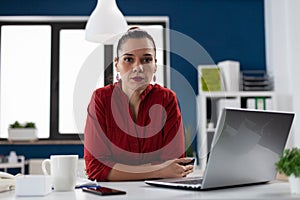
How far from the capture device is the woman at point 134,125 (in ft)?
4.72

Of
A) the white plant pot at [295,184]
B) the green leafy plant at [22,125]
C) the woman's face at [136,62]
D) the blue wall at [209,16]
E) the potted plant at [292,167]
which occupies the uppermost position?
the blue wall at [209,16]

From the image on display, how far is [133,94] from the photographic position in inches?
63.1

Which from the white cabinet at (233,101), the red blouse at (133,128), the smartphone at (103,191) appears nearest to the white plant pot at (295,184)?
the smartphone at (103,191)

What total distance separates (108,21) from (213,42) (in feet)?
6.47

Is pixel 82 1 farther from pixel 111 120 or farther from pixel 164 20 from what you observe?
pixel 111 120

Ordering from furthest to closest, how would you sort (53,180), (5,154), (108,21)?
(5,154) < (108,21) < (53,180)

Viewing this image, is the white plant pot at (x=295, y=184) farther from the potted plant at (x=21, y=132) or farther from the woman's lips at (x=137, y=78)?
the potted plant at (x=21, y=132)

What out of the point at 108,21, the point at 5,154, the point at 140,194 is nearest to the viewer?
the point at 140,194

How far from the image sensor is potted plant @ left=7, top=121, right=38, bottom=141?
3.90m

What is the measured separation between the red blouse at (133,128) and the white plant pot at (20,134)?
249cm

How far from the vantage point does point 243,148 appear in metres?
1.03

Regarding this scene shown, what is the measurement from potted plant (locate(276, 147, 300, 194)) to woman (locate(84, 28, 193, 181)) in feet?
1.63

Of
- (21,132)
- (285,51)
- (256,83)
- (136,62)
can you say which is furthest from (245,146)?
(21,132)

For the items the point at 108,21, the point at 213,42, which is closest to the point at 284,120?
the point at 108,21
